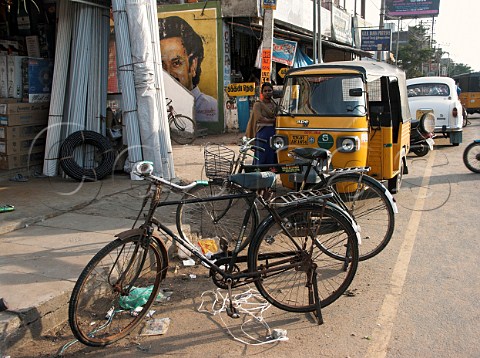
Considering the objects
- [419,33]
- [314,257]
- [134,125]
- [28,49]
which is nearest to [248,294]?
[314,257]

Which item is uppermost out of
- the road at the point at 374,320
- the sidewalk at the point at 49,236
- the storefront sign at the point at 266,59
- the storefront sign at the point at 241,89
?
the storefront sign at the point at 266,59

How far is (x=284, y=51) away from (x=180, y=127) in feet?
20.5

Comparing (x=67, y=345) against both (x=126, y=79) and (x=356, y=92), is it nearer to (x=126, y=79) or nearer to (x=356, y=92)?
(x=126, y=79)

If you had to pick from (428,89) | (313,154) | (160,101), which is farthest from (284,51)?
(313,154)

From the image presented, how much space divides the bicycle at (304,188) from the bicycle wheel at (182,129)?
A: 32.2 feet

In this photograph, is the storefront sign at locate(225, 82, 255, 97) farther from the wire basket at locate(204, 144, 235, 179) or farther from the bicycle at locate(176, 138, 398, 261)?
the wire basket at locate(204, 144, 235, 179)

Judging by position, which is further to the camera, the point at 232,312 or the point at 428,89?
the point at 428,89

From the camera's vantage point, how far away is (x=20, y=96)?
324 inches

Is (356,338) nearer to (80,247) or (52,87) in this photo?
(80,247)

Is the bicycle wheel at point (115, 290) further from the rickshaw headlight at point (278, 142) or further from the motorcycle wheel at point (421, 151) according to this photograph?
the motorcycle wheel at point (421, 151)

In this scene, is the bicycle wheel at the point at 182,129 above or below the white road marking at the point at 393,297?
above

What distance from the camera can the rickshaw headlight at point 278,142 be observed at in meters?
7.39

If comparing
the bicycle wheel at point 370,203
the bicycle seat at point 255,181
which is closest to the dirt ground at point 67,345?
the bicycle seat at point 255,181

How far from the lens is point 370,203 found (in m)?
5.36
